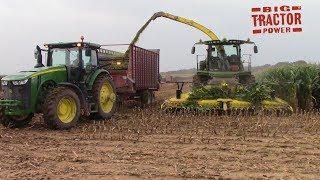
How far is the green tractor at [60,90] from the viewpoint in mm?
9211

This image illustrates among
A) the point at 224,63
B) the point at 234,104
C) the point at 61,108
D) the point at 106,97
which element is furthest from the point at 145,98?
the point at 61,108

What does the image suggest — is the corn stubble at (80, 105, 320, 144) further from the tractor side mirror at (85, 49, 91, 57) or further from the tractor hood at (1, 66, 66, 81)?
the tractor side mirror at (85, 49, 91, 57)

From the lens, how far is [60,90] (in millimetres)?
9414

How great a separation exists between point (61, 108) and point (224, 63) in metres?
7.30

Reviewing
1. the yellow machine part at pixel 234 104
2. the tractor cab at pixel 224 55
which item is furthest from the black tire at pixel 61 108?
the tractor cab at pixel 224 55

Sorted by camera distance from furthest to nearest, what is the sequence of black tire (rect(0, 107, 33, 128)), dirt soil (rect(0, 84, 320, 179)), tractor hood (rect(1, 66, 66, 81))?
black tire (rect(0, 107, 33, 128)) < tractor hood (rect(1, 66, 66, 81)) < dirt soil (rect(0, 84, 320, 179))

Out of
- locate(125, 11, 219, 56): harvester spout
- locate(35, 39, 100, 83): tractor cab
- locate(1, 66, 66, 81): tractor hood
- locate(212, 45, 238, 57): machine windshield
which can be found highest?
locate(125, 11, 219, 56): harvester spout

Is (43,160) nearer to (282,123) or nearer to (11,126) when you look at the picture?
(11,126)

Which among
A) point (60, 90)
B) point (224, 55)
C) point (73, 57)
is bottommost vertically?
point (60, 90)

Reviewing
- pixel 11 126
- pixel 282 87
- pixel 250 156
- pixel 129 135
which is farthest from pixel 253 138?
pixel 282 87

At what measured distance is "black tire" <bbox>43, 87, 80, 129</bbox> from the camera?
9.14 meters

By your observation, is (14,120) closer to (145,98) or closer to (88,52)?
(88,52)

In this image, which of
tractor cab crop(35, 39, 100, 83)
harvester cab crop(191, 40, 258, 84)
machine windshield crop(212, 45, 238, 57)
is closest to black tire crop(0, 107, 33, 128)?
tractor cab crop(35, 39, 100, 83)

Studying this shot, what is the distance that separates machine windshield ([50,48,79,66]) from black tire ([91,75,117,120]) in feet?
2.59
